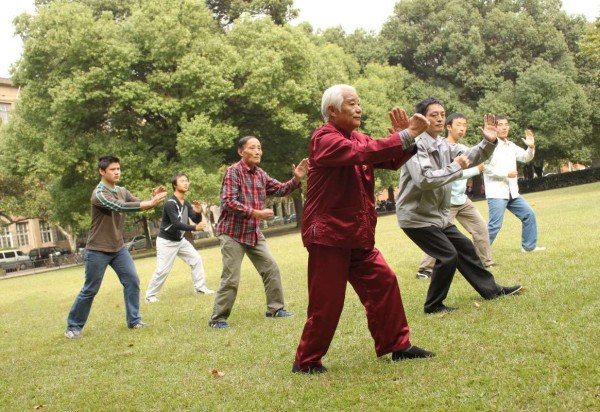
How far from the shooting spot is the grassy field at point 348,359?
3.96 meters

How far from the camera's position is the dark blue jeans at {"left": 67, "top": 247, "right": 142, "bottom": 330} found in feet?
26.0

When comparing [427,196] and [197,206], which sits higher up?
[197,206]

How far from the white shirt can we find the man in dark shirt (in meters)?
5.25

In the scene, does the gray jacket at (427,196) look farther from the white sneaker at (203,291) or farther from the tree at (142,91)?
the tree at (142,91)

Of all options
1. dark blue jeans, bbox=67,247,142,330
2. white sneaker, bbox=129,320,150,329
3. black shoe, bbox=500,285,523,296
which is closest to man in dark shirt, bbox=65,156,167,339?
dark blue jeans, bbox=67,247,142,330

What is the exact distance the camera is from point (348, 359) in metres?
5.20

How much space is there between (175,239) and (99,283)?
317cm

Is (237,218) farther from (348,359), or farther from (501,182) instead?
(501,182)

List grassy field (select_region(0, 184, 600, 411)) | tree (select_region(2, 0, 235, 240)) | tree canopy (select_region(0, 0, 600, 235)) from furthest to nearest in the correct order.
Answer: tree canopy (select_region(0, 0, 600, 235)), tree (select_region(2, 0, 235, 240)), grassy field (select_region(0, 184, 600, 411))

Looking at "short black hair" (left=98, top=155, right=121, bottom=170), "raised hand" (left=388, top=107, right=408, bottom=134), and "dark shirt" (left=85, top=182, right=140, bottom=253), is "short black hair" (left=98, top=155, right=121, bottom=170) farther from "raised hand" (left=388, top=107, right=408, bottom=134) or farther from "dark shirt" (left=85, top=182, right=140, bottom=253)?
Result: "raised hand" (left=388, top=107, right=408, bottom=134)

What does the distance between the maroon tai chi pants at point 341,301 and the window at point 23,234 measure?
67550 millimetres

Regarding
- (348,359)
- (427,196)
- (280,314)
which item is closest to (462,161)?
(427,196)

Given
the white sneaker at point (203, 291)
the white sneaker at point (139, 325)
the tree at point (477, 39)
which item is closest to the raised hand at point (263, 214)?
the white sneaker at point (139, 325)

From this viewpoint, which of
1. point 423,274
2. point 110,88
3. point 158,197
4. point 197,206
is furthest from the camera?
point 110,88
